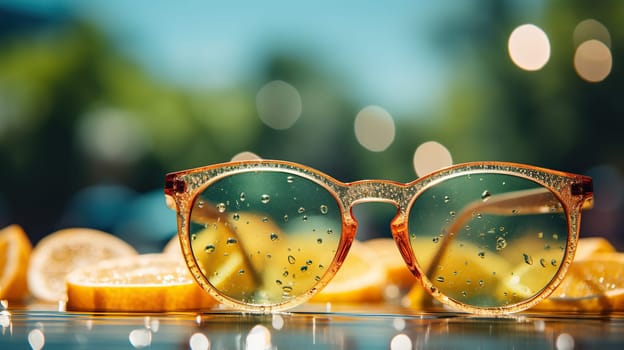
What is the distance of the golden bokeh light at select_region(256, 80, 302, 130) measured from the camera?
540cm

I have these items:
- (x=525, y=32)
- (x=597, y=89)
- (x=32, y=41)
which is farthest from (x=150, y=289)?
(x=32, y=41)

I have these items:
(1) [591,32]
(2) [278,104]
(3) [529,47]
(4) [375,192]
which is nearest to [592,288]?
(4) [375,192]

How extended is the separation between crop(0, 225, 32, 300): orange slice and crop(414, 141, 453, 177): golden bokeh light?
178 inches

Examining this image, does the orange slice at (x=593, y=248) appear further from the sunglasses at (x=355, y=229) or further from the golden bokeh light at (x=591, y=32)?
the golden bokeh light at (x=591, y=32)

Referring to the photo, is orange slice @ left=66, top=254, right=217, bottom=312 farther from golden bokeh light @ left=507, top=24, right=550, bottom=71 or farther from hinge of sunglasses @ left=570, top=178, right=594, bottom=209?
golden bokeh light @ left=507, top=24, right=550, bottom=71

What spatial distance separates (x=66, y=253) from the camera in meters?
0.81

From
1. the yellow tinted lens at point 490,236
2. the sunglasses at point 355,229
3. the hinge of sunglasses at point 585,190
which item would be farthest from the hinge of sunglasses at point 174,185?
the hinge of sunglasses at point 585,190

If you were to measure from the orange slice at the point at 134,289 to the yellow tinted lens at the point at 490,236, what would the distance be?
0.21 m

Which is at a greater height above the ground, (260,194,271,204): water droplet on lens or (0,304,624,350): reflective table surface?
(260,194,271,204): water droplet on lens

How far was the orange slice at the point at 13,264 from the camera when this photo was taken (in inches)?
27.8

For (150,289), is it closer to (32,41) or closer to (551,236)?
(551,236)

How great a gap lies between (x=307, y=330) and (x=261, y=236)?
0.14 metres

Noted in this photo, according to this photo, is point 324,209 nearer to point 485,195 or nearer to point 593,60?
point 485,195

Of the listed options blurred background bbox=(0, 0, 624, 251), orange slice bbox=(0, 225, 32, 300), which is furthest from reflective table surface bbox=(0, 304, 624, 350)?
blurred background bbox=(0, 0, 624, 251)
